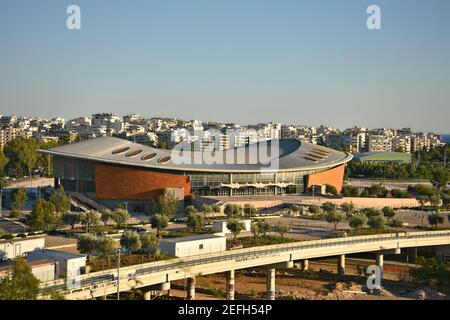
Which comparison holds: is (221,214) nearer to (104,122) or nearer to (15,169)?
(15,169)

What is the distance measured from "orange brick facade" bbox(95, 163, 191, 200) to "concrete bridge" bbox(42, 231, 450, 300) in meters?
16.1

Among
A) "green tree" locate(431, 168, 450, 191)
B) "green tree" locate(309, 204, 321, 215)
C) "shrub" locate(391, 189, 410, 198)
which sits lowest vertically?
"green tree" locate(431, 168, 450, 191)

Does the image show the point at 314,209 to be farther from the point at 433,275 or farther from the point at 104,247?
the point at 104,247

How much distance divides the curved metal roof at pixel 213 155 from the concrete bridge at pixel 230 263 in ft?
55.6

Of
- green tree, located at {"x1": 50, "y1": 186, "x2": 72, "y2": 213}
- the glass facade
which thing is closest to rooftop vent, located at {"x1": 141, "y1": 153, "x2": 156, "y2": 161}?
the glass facade

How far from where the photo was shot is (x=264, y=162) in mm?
50469

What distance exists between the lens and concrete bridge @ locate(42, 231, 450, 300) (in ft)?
63.6

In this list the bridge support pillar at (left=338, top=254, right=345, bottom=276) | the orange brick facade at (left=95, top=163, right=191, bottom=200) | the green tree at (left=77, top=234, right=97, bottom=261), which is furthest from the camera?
the orange brick facade at (left=95, top=163, right=191, bottom=200)

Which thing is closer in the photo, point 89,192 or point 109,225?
point 109,225

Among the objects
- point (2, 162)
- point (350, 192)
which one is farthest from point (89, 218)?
point (2, 162)

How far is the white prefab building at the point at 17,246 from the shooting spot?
82.7 feet

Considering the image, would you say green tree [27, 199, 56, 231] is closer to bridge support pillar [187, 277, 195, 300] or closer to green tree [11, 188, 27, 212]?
green tree [11, 188, 27, 212]

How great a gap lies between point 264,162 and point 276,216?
9004 millimetres
